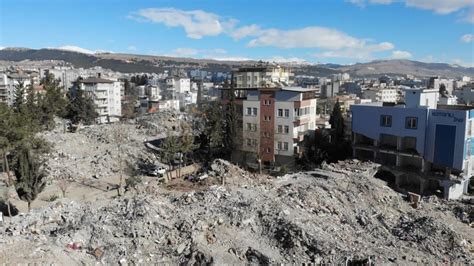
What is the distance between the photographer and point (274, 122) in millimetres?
40312

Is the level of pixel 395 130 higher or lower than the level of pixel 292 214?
higher

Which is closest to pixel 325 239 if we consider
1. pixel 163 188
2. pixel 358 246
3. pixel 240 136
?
pixel 358 246

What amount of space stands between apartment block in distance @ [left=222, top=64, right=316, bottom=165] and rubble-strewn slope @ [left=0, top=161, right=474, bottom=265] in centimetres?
1638

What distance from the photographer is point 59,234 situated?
16078mm

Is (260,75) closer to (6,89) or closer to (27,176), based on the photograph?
(6,89)

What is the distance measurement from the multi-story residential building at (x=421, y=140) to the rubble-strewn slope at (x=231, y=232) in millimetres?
9402

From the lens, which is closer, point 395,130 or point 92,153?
point 395,130

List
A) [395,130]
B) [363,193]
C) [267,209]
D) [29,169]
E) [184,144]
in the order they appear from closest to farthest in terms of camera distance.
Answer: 1. [267,209]
2. [29,169]
3. [363,193]
4. [395,130]
5. [184,144]

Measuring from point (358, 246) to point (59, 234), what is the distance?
1247cm

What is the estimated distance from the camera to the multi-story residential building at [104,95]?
250ft

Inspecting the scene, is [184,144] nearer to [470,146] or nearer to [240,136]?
[240,136]

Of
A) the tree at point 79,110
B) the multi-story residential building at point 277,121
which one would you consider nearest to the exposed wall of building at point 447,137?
the multi-story residential building at point 277,121

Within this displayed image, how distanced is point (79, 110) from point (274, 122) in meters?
36.7

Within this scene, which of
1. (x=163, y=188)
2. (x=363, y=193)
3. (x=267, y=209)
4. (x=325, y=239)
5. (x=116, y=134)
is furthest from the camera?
(x=116, y=134)
